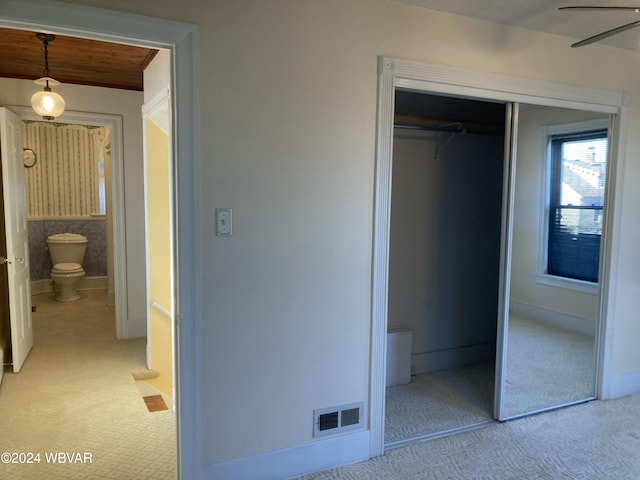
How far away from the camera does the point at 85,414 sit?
304 centimetres

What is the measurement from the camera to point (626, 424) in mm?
2992

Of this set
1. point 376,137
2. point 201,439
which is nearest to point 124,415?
point 201,439

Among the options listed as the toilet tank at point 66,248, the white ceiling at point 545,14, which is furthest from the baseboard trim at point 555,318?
the toilet tank at point 66,248

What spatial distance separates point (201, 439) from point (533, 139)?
8.45ft

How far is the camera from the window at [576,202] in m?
3.08

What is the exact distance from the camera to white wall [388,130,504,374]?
3.66 meters

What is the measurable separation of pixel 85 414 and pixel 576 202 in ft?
11.6

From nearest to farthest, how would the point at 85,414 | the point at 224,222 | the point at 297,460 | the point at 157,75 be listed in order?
the point at 224,222 < the point at 297,460 < the point at 85,414 < the point at 157,75

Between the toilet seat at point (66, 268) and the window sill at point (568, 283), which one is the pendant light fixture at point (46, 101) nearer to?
the toilet seat at point (66, 268)

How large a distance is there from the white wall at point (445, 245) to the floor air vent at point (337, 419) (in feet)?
4.02

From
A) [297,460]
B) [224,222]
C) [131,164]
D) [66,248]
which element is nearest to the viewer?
[224,222]

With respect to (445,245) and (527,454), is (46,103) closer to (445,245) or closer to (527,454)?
(445,245)

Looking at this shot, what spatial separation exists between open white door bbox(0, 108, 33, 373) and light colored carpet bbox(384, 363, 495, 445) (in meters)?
2.94

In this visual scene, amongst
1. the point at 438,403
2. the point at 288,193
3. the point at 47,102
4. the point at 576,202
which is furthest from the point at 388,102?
the point at 47,102
